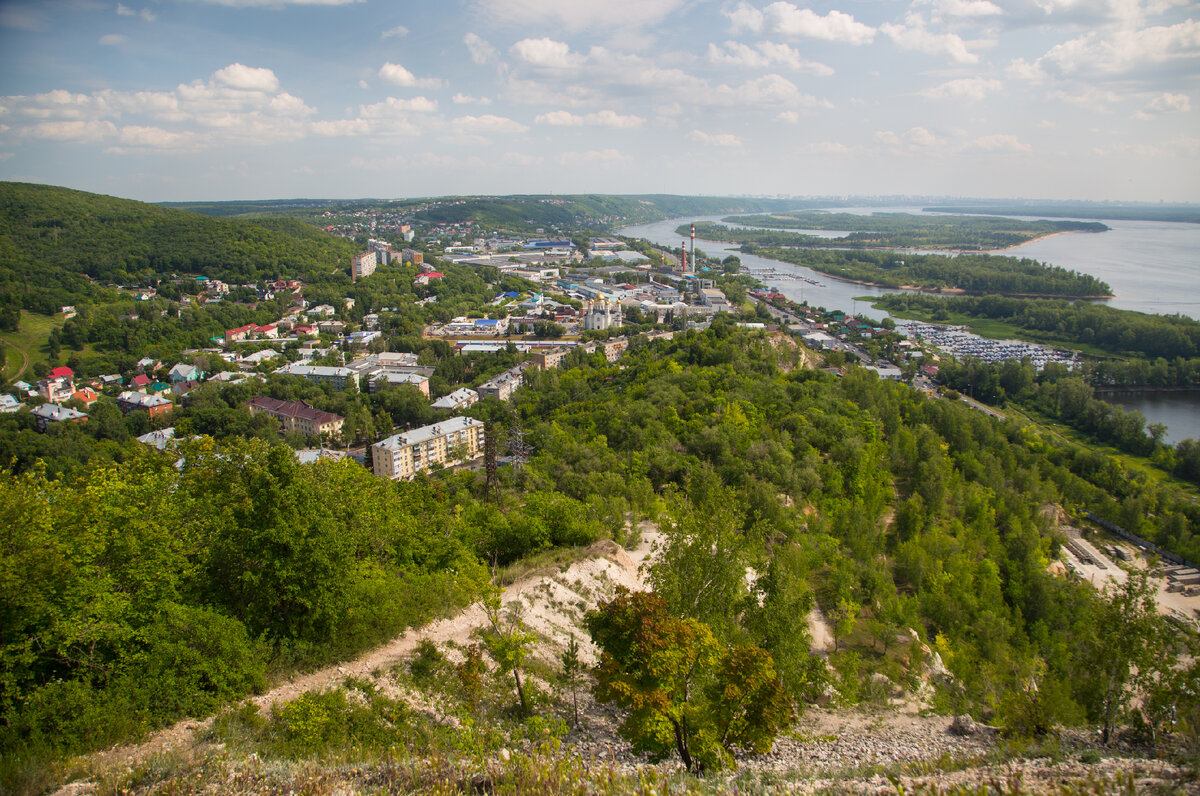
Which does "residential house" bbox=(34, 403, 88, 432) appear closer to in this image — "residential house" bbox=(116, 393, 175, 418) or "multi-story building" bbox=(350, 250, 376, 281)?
"residential house" bbox=(116, 393, 175, 418)

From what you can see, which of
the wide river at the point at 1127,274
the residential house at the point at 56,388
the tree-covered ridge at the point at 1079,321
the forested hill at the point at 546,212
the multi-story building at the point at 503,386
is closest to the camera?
the residential house at the point at 56,388

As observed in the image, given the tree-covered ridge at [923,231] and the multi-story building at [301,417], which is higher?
the tree-covered ridge at [923,231]

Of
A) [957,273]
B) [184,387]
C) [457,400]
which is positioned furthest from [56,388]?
[957,273]

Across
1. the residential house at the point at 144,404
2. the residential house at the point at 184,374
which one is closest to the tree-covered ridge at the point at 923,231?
the residential house at the point at 184,374

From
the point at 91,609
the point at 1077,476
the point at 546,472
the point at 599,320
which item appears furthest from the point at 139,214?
the point at 1077,476

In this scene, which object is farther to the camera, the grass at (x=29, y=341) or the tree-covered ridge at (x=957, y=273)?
the tree-covered ridge at (x=957, y=273)

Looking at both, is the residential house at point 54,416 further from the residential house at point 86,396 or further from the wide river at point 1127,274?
the wide river at point 1127,274

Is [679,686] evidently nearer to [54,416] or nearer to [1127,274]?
[54,416]

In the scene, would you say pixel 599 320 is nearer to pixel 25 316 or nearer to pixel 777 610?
pixel 25 316
